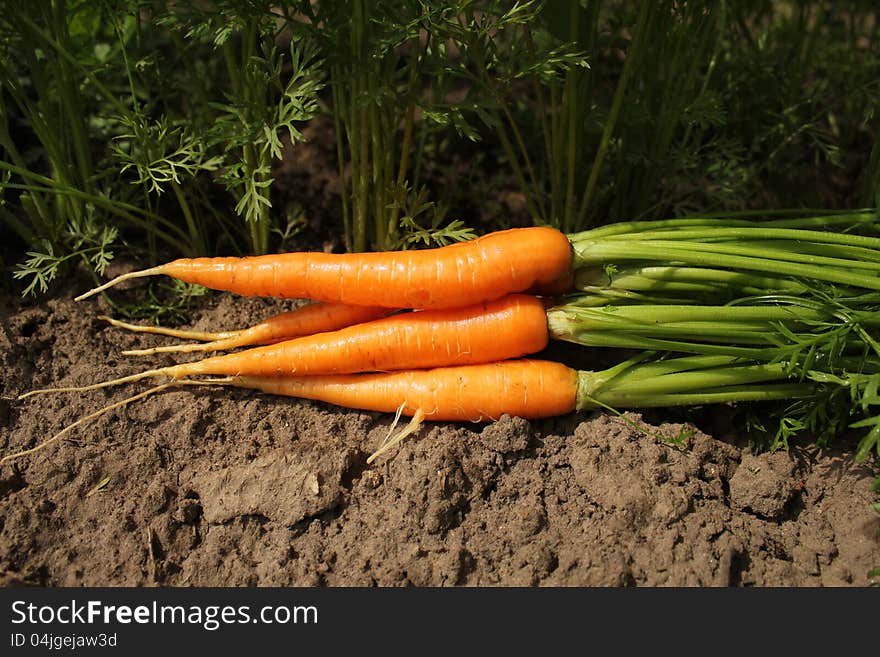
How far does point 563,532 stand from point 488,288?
28.1 inches

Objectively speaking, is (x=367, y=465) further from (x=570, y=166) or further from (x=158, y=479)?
(x=570, y=166)

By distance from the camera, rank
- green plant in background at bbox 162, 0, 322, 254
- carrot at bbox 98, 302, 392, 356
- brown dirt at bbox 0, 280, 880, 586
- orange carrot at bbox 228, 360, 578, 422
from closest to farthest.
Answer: brown dirt at bbox 0, 280, 880, 586
green plant in background at bbox 162, 0, 322, 254
orange carrot at bbox 228, 360, 578, 422
carrot at bbox 98, 302, 392, 356

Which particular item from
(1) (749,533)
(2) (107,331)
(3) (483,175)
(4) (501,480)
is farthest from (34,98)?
(1) (749,533)

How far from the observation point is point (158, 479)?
2287 millimetres

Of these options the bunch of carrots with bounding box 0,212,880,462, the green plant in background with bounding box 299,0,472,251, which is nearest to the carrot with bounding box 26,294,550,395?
the bunch of carrots with bounding box 0,212,880,462

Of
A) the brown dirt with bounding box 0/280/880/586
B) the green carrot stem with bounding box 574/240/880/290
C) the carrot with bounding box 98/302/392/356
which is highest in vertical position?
the green carrot stem with bounding box 574/240/880/290

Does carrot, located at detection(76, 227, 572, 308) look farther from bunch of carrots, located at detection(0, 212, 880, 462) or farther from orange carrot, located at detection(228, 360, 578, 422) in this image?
orange carrot, located at detection(228, 360, 578, 422)

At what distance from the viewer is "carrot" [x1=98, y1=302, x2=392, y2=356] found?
2.61 metres

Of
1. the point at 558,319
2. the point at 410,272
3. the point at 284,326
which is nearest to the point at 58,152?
the point at 284,326

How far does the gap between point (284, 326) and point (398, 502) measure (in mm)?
718

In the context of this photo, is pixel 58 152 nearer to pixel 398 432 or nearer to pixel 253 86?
pixel 253 86

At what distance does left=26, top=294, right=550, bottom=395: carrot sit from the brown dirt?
0.44ft

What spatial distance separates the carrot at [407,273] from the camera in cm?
244

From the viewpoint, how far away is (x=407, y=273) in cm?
247
